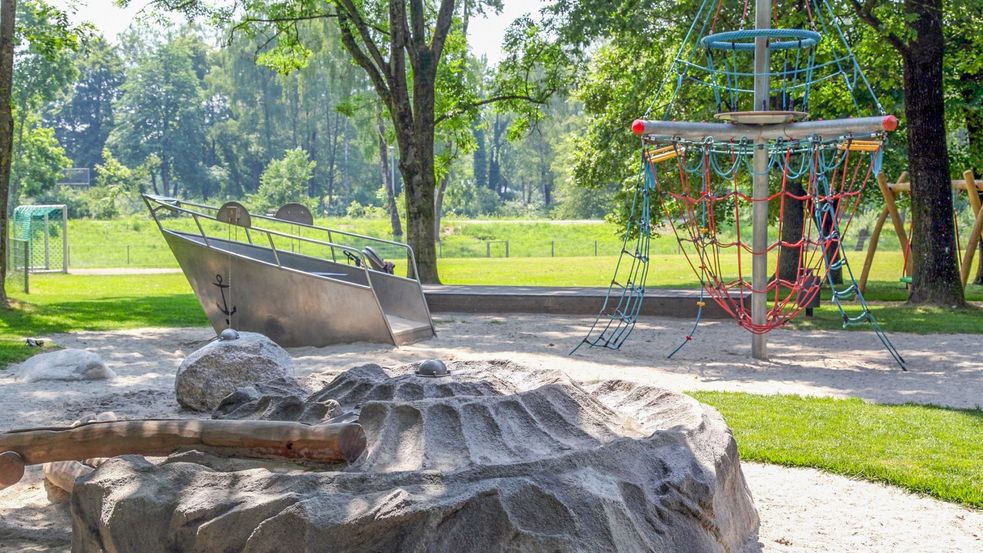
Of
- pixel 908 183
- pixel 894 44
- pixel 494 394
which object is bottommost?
pixel 494 394

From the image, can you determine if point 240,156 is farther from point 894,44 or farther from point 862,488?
point 862,488

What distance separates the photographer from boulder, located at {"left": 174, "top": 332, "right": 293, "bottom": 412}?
781cm

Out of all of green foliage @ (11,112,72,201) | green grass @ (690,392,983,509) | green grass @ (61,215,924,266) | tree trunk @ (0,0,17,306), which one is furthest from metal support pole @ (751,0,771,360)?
green foliage @ (11,112,72,201)

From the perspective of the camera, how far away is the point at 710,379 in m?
9.99

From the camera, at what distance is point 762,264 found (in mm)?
11094

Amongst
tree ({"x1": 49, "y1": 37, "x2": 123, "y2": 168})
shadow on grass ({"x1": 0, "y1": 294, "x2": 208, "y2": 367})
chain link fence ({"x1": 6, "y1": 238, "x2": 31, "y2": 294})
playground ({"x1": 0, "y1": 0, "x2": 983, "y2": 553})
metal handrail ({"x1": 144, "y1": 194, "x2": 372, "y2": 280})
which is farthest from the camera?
tree ({"x1": 49, "y1": 37, "x2": 123, "y2": 168})

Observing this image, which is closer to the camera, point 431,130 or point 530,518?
point 530,518

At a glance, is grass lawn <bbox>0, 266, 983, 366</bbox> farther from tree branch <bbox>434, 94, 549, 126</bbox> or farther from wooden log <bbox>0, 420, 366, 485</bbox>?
wooden log <bbox>0, 420, 366, 485</bbox>

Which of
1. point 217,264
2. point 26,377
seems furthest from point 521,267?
point 26,377

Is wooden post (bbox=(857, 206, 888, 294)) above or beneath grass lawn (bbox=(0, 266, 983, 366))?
above

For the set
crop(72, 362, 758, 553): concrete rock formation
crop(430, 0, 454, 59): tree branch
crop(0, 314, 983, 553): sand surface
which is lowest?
crop(0, 314, 983, 553): sand surface

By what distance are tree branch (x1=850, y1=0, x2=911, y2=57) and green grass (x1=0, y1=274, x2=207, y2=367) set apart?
36.9ft

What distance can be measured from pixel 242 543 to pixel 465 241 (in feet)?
156

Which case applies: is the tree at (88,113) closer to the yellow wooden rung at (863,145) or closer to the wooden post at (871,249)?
the wooden post at (871,249)
